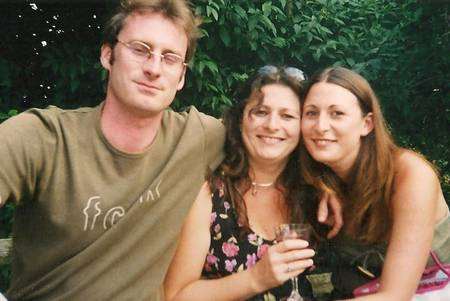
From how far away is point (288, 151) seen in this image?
361 centimetres

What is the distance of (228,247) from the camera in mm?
3602

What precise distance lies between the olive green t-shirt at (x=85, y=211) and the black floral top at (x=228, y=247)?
379 mm

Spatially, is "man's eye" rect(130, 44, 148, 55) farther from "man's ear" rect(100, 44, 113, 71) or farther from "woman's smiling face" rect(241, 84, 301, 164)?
"woman's smiling face" rect(241, 84, 301, 164)

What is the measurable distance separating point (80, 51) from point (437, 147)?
3.75 m

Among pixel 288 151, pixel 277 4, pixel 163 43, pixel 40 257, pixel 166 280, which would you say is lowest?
pixel 166 280

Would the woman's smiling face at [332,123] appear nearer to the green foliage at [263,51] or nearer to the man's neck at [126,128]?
the man's neck at [126,128]

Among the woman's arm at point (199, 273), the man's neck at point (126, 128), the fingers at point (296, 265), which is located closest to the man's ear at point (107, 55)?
the man's neck at point (126, 128)

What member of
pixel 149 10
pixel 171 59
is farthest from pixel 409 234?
pixel 149 10

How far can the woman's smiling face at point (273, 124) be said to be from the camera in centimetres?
354

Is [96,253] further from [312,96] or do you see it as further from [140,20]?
[312,96]

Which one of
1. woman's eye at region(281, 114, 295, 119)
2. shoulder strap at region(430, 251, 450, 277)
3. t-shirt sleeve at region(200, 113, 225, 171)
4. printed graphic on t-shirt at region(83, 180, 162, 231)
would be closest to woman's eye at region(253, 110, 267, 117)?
woman's eye at region(281, 114, 295, 119)

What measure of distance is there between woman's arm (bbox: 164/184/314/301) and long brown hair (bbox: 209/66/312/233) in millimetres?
176

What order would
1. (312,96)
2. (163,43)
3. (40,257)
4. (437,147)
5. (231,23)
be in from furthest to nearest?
(437,147) → (231,23) → (312,96) → (163,43) → (40,257)

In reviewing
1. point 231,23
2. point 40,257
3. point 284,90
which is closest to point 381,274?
point 284,90
